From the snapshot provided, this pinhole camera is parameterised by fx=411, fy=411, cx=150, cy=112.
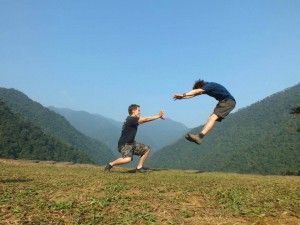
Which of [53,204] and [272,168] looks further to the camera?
[272,168]

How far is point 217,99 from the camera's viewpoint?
41.4 ft

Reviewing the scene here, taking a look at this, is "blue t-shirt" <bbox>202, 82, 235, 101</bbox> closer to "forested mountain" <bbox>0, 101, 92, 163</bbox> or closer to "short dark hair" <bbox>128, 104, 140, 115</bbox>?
"short dark hair" <bbox>128, 104, 140, 115</bbox>

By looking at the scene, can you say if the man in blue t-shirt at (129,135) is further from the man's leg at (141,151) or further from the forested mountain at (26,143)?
the forested mountain at (26,143)

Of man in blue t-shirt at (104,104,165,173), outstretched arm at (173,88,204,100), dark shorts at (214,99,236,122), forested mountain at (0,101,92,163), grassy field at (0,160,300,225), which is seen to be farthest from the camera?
forested mountain at (0,101,92,163)

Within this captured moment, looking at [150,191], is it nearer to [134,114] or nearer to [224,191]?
[224,191]

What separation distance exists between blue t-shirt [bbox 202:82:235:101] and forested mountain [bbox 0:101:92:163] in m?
122

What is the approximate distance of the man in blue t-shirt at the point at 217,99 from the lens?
12258 millimetres

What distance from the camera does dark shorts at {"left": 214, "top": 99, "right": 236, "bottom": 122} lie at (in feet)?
41.0

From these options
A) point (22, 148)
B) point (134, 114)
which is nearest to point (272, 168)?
point (22, 148)

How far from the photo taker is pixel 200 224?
6.17 meters

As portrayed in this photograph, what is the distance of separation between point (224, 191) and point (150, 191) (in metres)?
1.58

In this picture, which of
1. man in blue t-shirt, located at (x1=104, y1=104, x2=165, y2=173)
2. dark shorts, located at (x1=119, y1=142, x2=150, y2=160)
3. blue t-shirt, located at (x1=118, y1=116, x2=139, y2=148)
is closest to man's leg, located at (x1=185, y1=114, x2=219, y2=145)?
man in blue t-shirt, located at (x1=104, y1=104, x2=165, y2=173)

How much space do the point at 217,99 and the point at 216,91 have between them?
1.15 ft

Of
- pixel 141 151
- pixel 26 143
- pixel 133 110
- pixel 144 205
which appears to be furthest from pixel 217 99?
pixel 26 143
